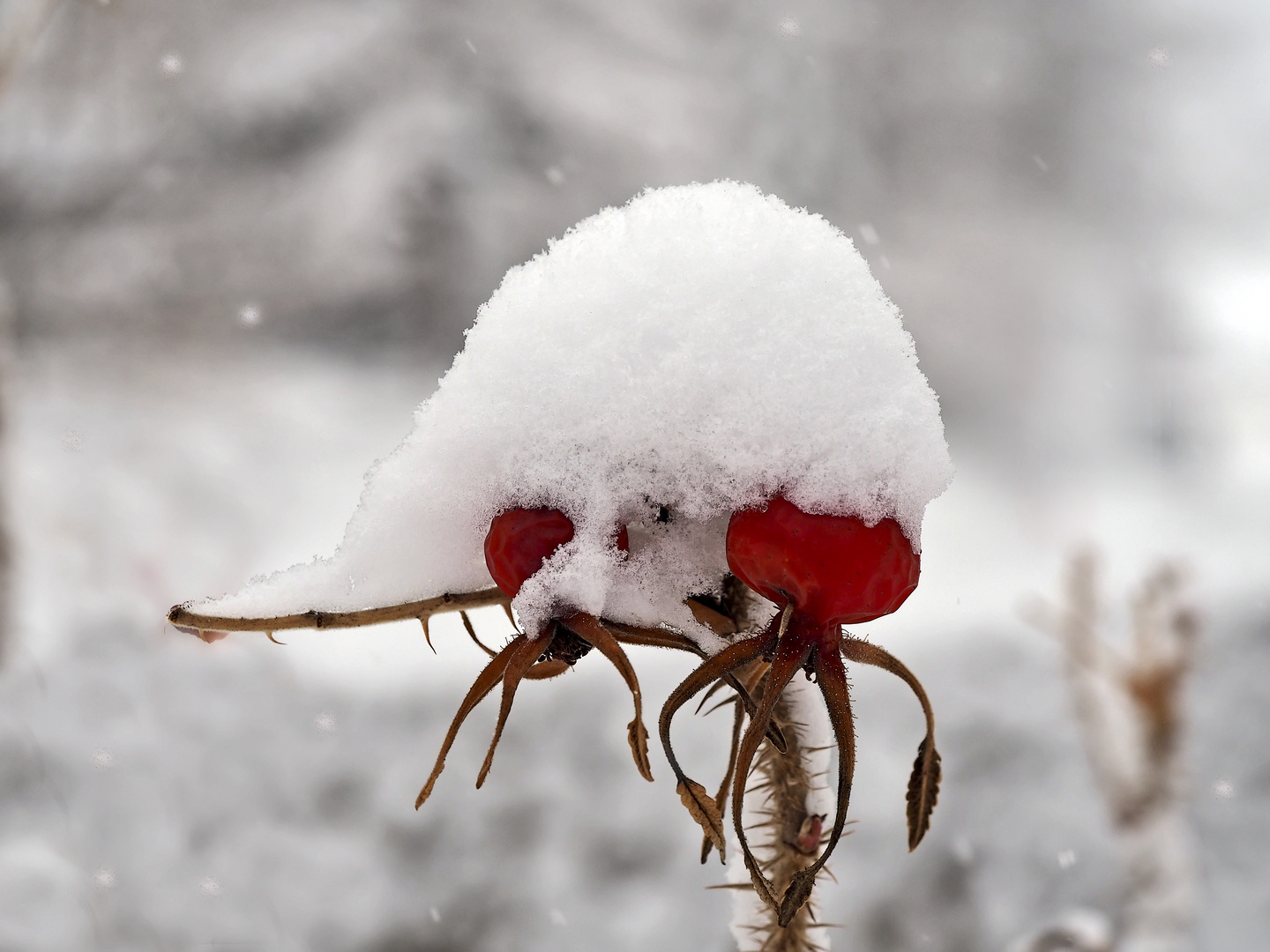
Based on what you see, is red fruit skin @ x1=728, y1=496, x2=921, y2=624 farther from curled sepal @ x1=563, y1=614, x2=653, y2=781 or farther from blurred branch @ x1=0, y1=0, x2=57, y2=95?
blurred branch @ x1=0, y1=0, x2=57, y2=95

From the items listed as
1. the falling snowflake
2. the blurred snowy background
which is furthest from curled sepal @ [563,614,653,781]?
the falling snowflake

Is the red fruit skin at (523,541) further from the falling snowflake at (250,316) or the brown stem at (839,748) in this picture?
the falling snowflake at (250,316)

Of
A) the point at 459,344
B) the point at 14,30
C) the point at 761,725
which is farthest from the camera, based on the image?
the point at 459,344

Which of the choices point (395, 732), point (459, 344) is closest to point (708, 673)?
point (395, 732)

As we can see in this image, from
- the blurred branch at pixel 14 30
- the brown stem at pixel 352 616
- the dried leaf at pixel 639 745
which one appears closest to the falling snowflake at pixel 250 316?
the blurred branch at pixel 14 30

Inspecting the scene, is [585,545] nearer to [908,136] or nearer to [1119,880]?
[1119,880]

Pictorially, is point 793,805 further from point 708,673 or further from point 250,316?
point 250,316
